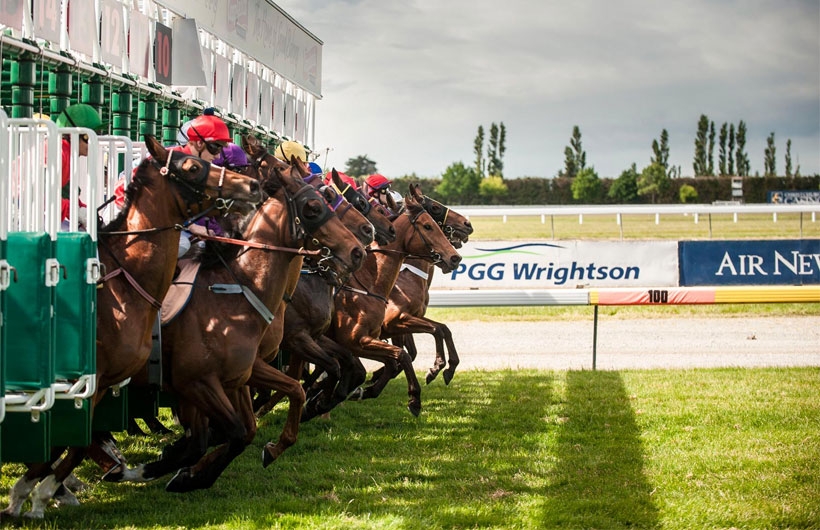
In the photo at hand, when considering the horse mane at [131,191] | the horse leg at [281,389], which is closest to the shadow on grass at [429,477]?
the horse leg at [281,389]

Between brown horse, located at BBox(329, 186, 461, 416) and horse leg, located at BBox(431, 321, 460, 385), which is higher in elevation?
brown horse, located at BBox(329, 186, 461, 416)

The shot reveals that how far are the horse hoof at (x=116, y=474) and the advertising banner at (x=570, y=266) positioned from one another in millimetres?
9057

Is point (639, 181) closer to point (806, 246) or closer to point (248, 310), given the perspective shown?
point (806, 246)

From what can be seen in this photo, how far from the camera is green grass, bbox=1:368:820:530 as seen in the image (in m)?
5.61

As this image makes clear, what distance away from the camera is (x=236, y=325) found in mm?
5984

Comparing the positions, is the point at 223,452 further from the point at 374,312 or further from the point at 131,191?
the point at 374,312

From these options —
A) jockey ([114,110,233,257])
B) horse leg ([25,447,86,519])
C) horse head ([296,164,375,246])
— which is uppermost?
jockey ([114,110,233,257])

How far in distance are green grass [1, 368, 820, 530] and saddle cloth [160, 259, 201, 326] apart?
41.5 inches

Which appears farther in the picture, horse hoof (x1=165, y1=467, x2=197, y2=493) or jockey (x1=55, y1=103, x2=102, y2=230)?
horse hoof (x1=165, y1=467, x2=197, y2=493)

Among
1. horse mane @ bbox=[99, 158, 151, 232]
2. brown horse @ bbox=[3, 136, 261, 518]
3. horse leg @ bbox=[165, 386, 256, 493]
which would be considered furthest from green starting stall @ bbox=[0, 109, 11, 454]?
horse leg @ bbox=[165, 386, 256, 493]

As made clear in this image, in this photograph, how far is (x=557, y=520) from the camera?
5598 mm

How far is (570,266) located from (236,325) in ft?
31.1

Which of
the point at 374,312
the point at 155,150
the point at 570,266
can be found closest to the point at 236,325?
the point at 155,150

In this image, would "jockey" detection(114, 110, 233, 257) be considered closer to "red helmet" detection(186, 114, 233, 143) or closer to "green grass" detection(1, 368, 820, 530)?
"red helmet" detection(186, 114, 233, 143)
